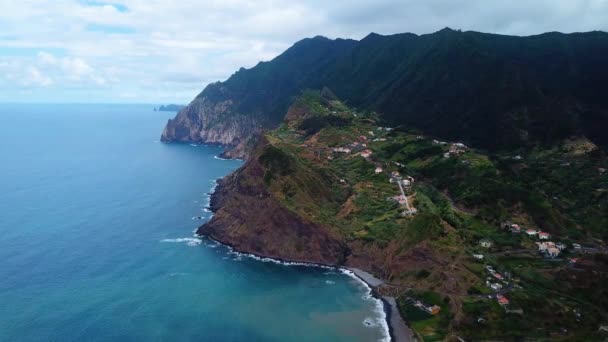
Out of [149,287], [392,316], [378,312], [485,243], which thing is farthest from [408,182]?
[149,287]

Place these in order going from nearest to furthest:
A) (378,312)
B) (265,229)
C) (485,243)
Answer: (378,312)
(485,243)
(265,229)

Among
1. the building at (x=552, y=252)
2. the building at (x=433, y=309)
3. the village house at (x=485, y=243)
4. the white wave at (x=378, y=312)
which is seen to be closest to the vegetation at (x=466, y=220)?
the village house at (x=485, y=243)

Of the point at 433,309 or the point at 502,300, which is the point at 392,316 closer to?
the point at 433,309

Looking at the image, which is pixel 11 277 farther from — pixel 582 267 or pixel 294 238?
pixel 582 267

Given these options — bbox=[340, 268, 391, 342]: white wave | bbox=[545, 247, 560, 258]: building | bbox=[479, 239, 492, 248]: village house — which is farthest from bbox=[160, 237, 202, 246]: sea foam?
bbox=[545, 247, 560, 258]: building

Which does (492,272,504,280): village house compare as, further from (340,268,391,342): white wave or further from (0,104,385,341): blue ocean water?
(0,104,385,341): blue ocean water

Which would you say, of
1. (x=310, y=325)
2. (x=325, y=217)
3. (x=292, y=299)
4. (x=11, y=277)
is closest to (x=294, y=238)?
(x=325, y=217)
